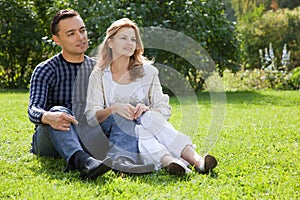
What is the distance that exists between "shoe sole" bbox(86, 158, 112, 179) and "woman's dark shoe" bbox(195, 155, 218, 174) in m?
0.55

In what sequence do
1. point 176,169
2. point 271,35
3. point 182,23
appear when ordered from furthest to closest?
point 271,35, point 182,23, point 176,169

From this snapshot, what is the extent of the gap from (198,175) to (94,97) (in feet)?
2.81

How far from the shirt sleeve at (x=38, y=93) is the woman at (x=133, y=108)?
0.92 feet

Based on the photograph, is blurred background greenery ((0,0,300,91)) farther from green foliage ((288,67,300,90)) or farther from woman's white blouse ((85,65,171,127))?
woman's white blouse ((85,65,171,127))

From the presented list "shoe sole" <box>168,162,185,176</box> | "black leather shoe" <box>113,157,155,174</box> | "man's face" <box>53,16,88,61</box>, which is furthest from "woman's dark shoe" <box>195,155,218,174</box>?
"man's face" <box>53,16,88,61</box>

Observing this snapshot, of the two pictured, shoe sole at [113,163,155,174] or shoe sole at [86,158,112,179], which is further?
shoe sole at [113,163,155,174]

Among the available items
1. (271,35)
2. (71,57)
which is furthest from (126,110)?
(271,35)

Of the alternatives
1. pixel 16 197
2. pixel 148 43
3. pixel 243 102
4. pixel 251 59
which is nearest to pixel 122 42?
pixel 16 197

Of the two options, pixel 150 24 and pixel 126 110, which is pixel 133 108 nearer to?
pixel 126 110

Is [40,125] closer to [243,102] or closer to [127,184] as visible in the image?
[127,184]

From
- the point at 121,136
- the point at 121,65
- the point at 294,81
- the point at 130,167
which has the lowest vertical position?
the point at 294,81

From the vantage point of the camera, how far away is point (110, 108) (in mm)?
2832

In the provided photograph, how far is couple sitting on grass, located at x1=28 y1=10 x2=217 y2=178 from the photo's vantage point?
2.61 meters

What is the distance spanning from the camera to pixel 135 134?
2758 millimetres
